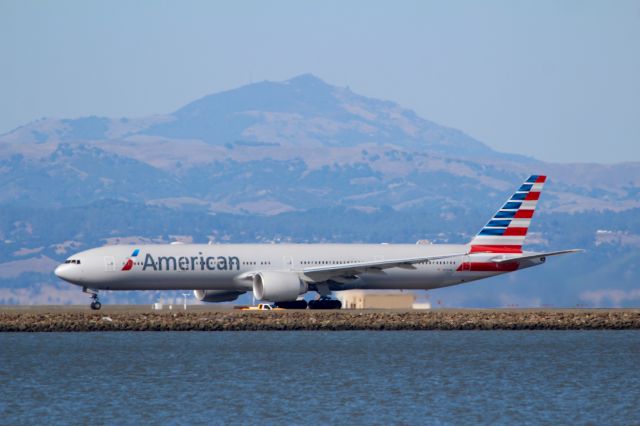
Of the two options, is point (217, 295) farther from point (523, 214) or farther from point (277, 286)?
point (523, 214)

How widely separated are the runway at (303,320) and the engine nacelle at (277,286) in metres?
1.14

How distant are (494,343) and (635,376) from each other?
17651mm

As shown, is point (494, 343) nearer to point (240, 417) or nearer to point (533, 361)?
point (533, 361)

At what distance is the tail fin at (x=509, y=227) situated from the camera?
99.1 metres

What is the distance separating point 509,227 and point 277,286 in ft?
60.6

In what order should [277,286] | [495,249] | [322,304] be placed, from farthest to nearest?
[495,249] → [322,304] → [277,286]

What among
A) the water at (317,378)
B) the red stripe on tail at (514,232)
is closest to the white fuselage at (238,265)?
the red stripe on tail at (514,232)

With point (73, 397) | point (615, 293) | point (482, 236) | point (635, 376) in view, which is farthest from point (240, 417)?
point (615, 293)

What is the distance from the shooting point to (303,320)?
87.8m

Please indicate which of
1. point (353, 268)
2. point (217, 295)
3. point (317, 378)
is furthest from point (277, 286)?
point (317, 378)

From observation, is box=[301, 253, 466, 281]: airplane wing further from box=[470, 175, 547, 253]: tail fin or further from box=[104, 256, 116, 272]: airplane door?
box=[104, 256, 116, 272]: airplane door

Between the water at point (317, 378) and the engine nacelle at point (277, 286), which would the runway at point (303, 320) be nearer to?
the water at point (317, 378)

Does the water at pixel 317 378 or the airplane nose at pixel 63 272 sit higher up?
the airplane nose at pixel 63 272

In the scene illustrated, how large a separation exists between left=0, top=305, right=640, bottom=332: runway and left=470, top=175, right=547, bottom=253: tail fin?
5.81 metres
